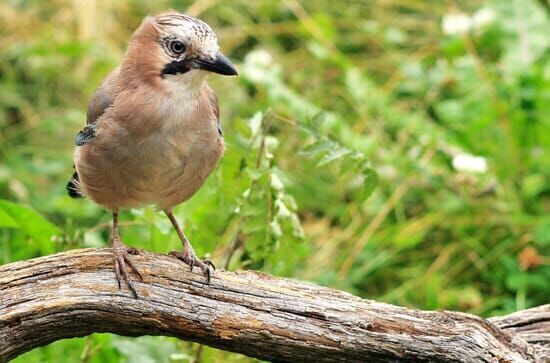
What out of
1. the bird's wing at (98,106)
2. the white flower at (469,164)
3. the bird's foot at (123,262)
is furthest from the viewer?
the white flower at (469,164)

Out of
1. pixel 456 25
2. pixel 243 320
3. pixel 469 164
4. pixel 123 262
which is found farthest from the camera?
pixel 456 25

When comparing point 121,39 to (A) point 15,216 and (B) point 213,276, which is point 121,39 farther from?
(B) point 213,276

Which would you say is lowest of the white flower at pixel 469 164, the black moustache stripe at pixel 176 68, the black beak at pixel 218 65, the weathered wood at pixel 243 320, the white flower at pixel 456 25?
the weathered wood at pixel 243 320

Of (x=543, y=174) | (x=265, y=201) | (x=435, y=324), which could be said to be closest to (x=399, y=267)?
(x=543, y=174)

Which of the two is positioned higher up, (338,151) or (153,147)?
(338,151)

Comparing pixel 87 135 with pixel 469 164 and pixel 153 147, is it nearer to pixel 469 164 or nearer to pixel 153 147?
pixel 153 147

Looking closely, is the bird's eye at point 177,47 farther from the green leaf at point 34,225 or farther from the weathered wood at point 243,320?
the green leaf at point 34,225

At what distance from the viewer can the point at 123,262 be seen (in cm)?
313

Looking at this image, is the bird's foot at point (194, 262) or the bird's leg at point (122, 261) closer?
the bird's leg at point (122, 261)

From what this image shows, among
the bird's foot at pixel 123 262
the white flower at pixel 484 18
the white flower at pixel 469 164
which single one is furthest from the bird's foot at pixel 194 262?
the white flower at pixel 484 18

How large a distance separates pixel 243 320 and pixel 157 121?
73 centimetres

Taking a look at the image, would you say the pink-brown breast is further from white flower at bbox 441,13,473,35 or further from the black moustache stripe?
white flower at bbox 441,13,473,35

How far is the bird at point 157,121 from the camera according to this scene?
124 inches

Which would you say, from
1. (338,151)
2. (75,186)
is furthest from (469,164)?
(75,186)
